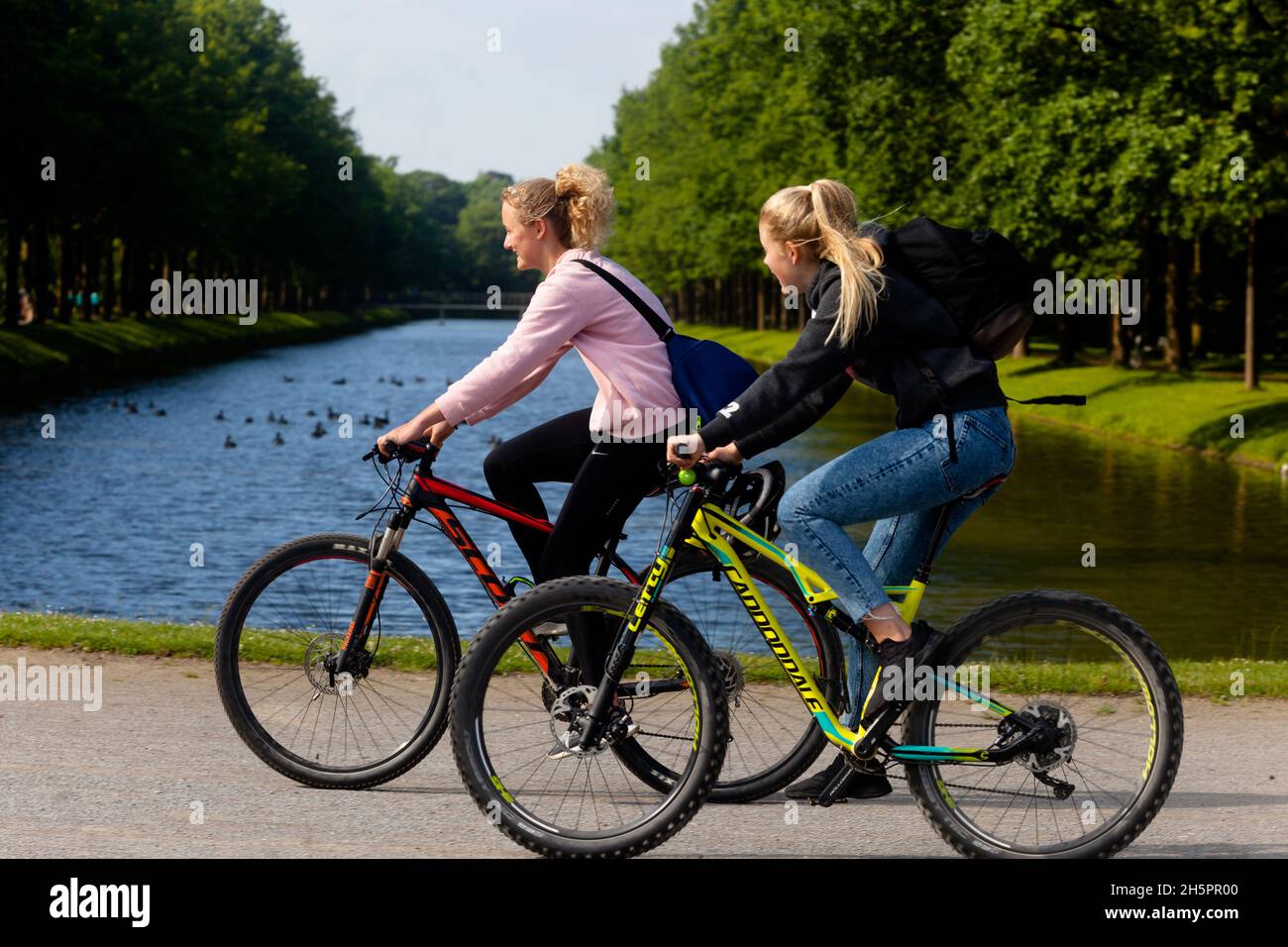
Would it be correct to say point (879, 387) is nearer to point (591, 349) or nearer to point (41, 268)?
point (591, 349)

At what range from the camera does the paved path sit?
5.07 m

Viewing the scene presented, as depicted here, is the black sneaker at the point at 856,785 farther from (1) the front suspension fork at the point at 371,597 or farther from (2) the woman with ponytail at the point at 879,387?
(1) the front suspension fork at the point at 371,597

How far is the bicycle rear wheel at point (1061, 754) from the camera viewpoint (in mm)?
4988

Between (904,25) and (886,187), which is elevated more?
(904,25)

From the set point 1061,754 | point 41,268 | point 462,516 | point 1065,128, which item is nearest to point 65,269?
point 41,268

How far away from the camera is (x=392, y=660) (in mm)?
6215

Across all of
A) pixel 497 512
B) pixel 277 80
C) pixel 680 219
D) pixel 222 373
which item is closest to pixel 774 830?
pixel 497 512

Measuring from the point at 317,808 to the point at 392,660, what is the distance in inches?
32.0

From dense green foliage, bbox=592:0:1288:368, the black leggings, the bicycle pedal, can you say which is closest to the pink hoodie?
the black leggings

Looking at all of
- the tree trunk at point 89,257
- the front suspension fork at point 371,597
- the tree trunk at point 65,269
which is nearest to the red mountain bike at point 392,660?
the front suspension fork at point 371,597

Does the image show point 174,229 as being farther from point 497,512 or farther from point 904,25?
point 497,512

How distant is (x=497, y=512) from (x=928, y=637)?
153cm
